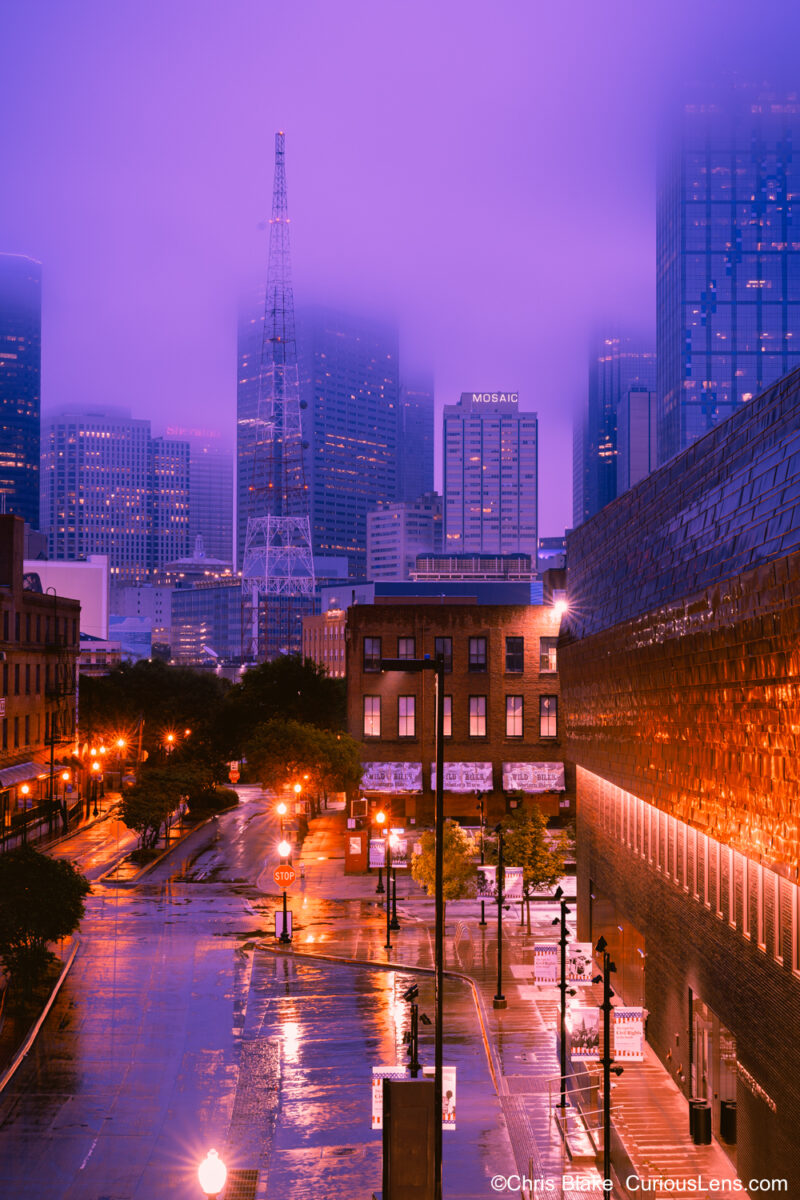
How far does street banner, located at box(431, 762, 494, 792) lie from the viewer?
71438mm

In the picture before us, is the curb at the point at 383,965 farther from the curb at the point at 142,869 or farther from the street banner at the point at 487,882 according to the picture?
the curb at the point at 142,869

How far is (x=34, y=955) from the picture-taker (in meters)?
32.8

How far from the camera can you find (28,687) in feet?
229

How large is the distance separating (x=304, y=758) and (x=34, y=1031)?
3854 centimetres

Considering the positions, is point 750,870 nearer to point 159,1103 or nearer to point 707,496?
point 707,496

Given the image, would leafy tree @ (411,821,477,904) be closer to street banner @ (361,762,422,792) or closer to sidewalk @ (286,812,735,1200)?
sidewalk @ (286,812,735,1200)

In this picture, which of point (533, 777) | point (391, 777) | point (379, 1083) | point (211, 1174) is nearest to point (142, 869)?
point (391, 777)

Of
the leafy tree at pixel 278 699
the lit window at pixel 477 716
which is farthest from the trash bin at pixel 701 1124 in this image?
the leafy tree at pixel 278 699

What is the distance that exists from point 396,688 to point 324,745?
256 inches

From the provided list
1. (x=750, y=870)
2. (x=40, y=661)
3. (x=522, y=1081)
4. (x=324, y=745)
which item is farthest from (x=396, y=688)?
(x=750, y=870)

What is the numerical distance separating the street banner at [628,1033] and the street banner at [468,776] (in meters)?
44.5

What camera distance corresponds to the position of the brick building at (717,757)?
18.4 m

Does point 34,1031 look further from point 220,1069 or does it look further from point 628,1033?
point 628,1033

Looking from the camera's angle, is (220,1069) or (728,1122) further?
(220,1069)
